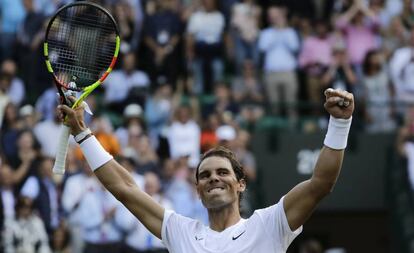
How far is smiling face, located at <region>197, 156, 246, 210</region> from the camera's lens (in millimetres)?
6754

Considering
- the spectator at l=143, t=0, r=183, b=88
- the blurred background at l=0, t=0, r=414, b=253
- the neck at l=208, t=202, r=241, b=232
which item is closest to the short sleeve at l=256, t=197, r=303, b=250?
the neck at l=208, t=202, r=241, b=232

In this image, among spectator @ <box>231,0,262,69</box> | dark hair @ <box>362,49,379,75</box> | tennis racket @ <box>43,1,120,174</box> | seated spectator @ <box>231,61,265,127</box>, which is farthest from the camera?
spectator @ <box>231,0,262,69</box>

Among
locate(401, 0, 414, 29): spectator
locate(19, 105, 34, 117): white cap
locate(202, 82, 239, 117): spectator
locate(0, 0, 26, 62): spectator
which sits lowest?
locate(202, 82, 239, 117): spectator

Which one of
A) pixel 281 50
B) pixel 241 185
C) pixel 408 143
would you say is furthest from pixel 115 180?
pixel 281 50

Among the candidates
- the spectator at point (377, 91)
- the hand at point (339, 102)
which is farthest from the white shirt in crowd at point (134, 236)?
the hand at point (339, 102)

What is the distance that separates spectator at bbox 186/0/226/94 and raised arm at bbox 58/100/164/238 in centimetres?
1061

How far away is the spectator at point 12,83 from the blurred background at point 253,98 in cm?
2

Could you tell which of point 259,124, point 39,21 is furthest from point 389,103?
point 39,21

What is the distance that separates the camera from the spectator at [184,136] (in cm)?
1563

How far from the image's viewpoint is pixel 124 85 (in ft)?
55.0

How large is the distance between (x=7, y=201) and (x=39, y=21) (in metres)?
3.93

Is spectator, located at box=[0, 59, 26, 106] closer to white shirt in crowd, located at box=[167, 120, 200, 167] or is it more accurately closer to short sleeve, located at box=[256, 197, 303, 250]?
white shirt in crowd, located at box=[167, 120, 200, 167]

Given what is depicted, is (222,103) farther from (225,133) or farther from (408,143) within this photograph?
(408,143)

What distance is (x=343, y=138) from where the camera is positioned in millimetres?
6410
